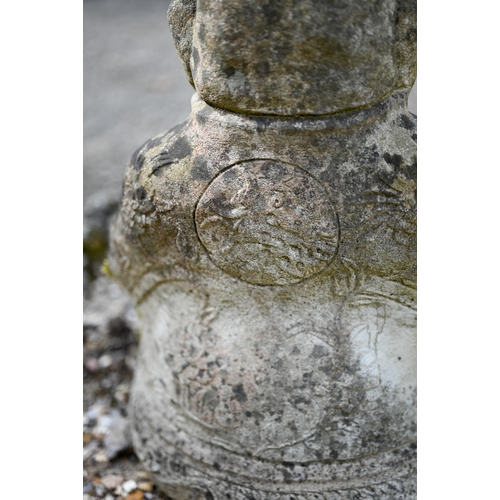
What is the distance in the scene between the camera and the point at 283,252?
1.28m

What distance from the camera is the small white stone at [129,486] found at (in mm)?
1759

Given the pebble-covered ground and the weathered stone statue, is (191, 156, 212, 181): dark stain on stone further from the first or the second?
the pebble-covered ground

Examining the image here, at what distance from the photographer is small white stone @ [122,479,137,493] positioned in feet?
5.77

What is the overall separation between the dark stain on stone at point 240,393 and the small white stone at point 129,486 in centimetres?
58

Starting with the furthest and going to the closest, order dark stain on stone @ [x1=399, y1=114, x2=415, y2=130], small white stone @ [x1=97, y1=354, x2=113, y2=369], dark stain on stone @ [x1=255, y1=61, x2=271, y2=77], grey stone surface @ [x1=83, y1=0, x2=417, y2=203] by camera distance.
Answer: grey stone surface @ [x1=83, y1=0, x2=417, y2=203]
small white stone @ [x1=97, y1=354, x2=113, y2=369]
dark stain on stone @ [x1=399, y1=114, x2=415, y2=130]
dark stain on stone @ [x1=255, y1=61, x2=271, y2=77]

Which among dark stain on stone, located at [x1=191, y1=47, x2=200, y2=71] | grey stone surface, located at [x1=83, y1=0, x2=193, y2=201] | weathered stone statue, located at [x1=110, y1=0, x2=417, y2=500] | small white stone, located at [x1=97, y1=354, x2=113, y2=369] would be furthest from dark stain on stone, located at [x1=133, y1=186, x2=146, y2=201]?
grey stone surface, located at [x1=83, y1=0, x2=193, y2=201]

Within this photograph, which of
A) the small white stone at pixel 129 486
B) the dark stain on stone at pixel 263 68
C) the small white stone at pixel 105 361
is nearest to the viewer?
the dark stain on stone at pixel 263 68

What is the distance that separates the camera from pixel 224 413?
144 centimetres

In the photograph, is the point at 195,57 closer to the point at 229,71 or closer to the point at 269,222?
the point at 229,71

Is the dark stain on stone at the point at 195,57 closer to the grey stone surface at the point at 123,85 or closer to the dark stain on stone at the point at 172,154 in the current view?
the dark stain on stone at the point at 172,154

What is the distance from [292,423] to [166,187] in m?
0.62

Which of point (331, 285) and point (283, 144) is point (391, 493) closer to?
point (331, 285)

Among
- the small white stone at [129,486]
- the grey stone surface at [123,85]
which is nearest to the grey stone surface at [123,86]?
Answer: the grey stone surface at [123,85]

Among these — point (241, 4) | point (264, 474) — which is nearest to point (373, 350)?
point (264, 474)
